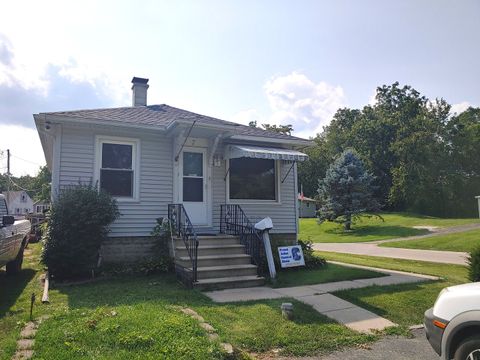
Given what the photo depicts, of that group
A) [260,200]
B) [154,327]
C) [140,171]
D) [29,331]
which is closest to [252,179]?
[260,200]

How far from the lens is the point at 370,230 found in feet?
94.3

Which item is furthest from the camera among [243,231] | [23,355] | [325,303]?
[243,231]

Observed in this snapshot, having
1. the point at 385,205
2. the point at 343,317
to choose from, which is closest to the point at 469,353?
the point at 343,317

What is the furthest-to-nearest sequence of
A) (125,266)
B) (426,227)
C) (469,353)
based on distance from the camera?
(426,227) → (125,266) → (469,353)

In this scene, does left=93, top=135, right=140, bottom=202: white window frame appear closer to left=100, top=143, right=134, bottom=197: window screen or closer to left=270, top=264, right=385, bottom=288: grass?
left=100, top=143, right=134, bottom=197: window screen

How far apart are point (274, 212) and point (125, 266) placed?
446 cm

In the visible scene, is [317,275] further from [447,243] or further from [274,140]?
[447,243]

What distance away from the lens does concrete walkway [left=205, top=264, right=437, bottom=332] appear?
561cm

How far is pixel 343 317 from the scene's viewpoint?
5770 millimetres

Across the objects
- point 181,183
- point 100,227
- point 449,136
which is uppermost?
point 449,136

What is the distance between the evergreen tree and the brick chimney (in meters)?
20.1

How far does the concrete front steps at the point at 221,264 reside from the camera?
24.8 ft

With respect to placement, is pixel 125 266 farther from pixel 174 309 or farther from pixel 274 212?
pixel 274 212

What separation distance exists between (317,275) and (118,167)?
18.0 ft
